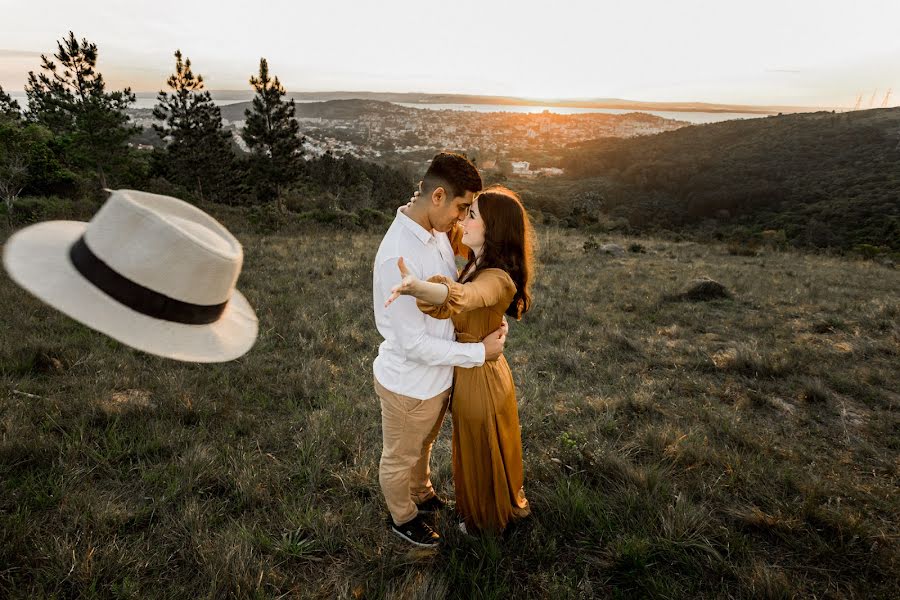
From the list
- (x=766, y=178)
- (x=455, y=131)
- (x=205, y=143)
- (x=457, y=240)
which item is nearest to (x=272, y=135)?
(x=205, y=143)

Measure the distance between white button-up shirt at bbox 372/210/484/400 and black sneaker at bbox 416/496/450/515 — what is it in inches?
47.4

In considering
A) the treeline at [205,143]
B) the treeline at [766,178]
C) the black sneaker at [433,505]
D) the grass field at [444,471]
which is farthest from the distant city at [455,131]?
the black sneaker at [433,505]

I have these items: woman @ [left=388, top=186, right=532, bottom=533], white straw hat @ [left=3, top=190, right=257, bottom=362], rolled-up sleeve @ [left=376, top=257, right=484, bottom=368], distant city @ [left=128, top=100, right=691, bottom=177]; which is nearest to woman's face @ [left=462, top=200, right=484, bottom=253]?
Answer: woman @ [left=388, top=186, right=532, bottom=533]

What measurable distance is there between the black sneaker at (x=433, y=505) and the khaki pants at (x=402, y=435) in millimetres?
373

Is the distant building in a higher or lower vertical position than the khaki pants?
lower

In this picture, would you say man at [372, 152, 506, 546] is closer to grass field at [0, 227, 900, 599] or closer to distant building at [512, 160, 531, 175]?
grass field at [0, 227, 900, 599]

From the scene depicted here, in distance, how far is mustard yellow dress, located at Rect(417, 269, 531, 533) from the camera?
2.49 metres

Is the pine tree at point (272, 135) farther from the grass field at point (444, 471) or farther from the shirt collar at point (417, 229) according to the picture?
the shirt collar at point (417, 229)

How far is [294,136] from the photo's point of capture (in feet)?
141

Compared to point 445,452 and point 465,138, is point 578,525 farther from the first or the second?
point 465,138

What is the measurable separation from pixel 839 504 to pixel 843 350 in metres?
4.60

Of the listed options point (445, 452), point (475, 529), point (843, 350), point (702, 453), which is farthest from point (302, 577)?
point (843, 350)

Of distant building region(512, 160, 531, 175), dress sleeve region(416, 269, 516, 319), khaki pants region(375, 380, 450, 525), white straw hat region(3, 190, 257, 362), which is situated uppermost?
white straw hat region(3, 190, 257, 362)

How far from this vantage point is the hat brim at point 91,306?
1370mm
